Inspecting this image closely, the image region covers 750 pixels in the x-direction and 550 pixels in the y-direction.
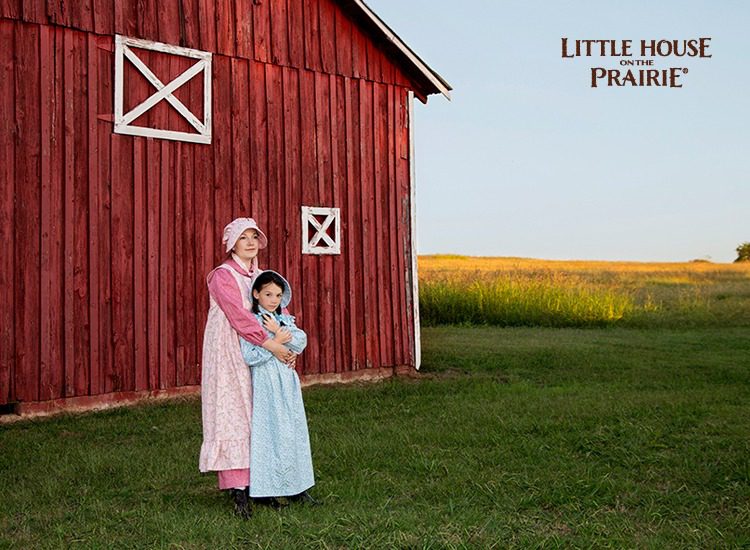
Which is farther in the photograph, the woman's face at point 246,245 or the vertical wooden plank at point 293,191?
the vertical wooden plank at point 293,191

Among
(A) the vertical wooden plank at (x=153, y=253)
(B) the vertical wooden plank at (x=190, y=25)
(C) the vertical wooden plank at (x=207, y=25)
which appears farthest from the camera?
(C) the vertical wooden plank at (x=207, y=25)

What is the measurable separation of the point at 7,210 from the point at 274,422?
18.1 ft

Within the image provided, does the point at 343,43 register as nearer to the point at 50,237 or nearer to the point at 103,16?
the point at 103,16

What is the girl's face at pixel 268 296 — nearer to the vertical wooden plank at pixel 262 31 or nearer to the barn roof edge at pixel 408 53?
the vertical wooden plank at pixel 262 31

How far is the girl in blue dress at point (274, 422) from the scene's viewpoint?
5.80 meters

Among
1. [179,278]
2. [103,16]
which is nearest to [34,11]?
[103,16]

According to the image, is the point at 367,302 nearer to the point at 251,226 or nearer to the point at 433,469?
the point at 433,469

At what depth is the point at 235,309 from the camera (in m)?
5.85

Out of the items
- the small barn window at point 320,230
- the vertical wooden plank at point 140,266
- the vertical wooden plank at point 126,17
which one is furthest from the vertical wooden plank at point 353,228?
the vertical wooden plank at point 126,17

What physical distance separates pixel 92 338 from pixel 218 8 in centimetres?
435

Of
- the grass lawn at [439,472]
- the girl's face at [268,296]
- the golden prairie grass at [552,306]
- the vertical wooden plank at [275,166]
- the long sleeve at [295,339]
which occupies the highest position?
the vertical wooden plank at [275,166]

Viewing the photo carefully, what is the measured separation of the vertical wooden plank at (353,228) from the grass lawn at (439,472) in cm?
91

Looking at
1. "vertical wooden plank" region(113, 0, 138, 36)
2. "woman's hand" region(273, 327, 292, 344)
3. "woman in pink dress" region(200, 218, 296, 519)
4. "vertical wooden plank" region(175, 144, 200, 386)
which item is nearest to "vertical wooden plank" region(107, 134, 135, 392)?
"vertical wooden plank" region(175, 144, 200, 386)

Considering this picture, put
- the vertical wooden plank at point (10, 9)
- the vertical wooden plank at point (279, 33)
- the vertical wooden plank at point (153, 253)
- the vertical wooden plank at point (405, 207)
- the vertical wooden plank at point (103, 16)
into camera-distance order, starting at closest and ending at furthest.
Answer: the vertical wooden plank at point (10, 9)
the vertical wooden plank at point (103, 16)
the vertical wooden plank at point (153, 253)
the vertical wooden plank at point (279, 33)
the vertical wooden plank at point (405, 207)
